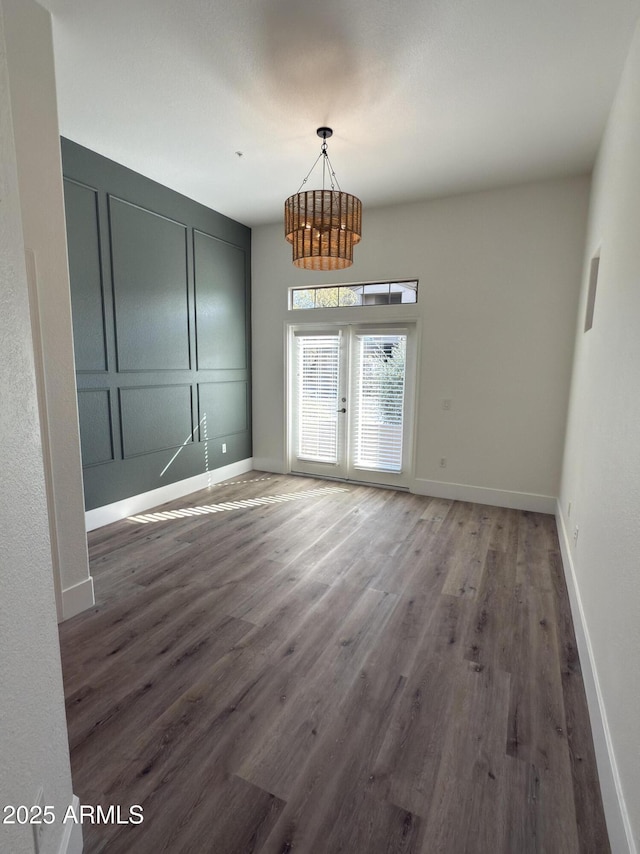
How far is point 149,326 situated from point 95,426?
113 cm

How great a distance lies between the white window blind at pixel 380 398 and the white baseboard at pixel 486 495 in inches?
15.5

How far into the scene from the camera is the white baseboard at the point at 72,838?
1.16 m

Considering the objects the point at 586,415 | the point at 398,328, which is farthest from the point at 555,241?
the point at 586,415

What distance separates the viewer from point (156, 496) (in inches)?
171

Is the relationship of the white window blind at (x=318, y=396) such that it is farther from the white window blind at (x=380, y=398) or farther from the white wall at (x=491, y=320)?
the white wall at (x=491, y=320)

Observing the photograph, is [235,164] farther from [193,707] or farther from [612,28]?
[193,707]

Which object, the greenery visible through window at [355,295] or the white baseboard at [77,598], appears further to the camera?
the greenery visible through window at [355,295]

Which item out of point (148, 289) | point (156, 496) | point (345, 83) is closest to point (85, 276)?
point (148, 289)

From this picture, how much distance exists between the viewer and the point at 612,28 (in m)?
2.16

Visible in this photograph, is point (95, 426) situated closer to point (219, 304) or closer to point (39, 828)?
point (219, 304)

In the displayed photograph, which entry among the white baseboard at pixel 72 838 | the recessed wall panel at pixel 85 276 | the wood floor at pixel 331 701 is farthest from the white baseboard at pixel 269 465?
the white baseboard at pixel 72 838

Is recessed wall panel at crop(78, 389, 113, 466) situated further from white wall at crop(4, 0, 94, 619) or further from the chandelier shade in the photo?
the chandelier shade

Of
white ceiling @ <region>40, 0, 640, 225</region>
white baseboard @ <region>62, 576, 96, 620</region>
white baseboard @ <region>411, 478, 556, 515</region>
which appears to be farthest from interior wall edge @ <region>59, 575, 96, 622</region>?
white baseboard @ <region>411, 478, 556, 515</region>

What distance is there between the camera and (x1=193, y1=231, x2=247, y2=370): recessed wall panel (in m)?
4.73
